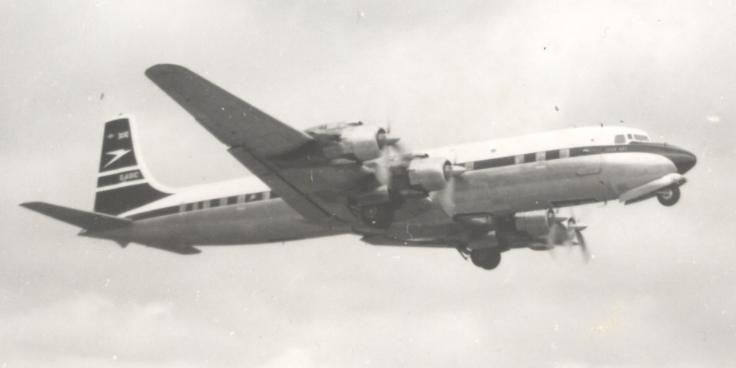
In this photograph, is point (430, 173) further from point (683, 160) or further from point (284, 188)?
point (683, 160)

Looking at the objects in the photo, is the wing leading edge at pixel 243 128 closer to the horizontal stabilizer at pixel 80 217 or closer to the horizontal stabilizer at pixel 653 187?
the horizontal stabilizer at pixel 80 217

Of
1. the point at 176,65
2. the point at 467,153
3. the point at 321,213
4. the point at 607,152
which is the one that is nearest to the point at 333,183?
the point at 321,213

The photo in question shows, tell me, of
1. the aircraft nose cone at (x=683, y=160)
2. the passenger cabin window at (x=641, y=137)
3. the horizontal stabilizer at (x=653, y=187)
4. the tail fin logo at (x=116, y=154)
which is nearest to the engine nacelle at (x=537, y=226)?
the horizontal stabilizer at (x=653, y=187)

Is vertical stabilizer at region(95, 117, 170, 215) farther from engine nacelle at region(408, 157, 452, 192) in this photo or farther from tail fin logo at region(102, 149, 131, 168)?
engine nacelle at region(408, 157, 452, 192)

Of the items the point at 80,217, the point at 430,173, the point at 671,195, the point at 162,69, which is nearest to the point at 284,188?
the point at 430,173

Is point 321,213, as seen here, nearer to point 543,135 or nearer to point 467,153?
point 467,153

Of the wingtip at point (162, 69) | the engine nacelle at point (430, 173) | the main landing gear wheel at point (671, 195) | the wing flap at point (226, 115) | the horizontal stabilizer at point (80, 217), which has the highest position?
the wingtip at point (162, 69)

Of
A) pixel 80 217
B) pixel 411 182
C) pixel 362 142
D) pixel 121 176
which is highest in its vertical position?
pixel 362 142
